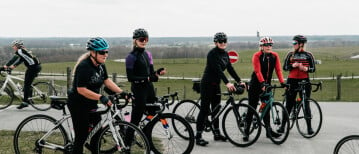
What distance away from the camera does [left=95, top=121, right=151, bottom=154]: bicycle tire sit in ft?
16.4

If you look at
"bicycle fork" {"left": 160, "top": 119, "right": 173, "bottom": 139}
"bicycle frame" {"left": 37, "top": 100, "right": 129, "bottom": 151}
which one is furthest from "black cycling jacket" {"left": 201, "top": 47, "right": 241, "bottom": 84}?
"bicycle frame" {"left": 37, "top": 100, "right": 129, "bottom": 151}

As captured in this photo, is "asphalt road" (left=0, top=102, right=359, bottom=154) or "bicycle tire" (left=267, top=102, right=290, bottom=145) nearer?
"asphalt road" (left=0, top=102, right=359, bottom=154)

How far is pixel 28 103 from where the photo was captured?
37.2 ft

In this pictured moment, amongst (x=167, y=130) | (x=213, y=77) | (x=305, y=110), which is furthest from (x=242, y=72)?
(x=167, y=130)

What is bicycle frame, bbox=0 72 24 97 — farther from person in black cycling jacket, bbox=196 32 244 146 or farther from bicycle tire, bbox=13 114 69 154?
person in black cycling jacket, bbox=196 32 244 146

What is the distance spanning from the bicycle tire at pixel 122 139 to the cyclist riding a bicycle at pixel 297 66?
372 centimetres

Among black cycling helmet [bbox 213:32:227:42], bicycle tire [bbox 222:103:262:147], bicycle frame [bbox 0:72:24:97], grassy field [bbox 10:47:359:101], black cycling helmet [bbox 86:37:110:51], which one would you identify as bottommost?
grassy field [bbox 10:47:359:101]

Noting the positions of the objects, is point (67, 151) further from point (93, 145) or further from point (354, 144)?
point (354, 144)

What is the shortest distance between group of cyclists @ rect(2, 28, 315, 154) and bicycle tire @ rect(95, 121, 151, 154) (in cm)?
15

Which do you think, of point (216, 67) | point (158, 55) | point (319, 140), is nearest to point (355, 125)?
point (319, 140)

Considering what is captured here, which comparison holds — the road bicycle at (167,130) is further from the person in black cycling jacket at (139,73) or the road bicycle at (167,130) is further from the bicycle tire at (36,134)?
the bicycle tire at (36,134)

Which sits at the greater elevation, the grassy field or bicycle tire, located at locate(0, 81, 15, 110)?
bicycle tire, located at locate(0, 81, 15, 110)

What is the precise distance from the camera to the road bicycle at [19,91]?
11305 millimetres

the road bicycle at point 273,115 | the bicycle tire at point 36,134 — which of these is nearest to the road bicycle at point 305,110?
the road bicycle at point 273,115
